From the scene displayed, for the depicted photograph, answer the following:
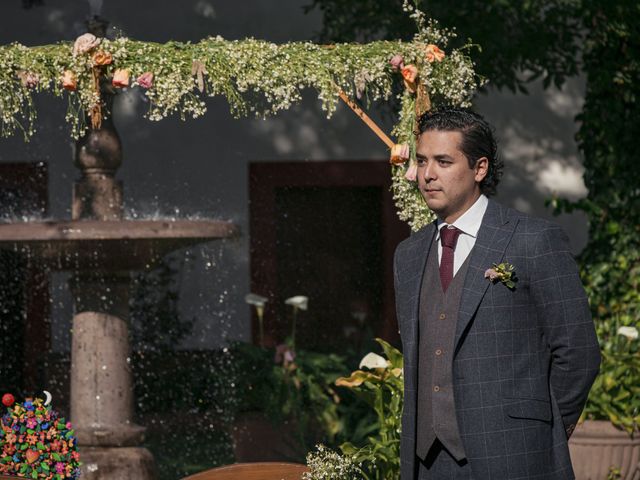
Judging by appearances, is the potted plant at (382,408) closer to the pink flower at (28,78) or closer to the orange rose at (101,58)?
the orange rose at (101,58)

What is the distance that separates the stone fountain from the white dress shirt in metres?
2.22

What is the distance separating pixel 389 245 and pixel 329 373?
5.06ft

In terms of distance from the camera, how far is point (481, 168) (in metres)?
3.47

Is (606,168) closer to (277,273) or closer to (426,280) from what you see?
A: (277,273)

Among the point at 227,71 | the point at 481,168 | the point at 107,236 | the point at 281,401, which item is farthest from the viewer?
the point at 281,401

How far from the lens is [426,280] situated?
139 inches

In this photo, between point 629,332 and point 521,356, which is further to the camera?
point 629,332

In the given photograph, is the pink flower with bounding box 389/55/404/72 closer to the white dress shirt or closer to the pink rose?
the pink rose

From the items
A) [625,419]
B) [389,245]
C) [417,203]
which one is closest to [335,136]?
[389,245]

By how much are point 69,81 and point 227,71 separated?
24.5 inches

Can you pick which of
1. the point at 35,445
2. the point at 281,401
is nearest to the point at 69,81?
the point at 35,445

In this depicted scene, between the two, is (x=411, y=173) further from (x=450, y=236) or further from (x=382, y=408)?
(x=450, y=236)

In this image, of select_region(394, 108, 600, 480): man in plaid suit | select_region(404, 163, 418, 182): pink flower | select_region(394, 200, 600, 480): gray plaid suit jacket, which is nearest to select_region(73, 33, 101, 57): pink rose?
select_region(404, 163, 418, 182): pink flower

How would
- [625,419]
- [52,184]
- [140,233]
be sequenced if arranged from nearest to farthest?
[140,233]
[625,419]
[52,184]
